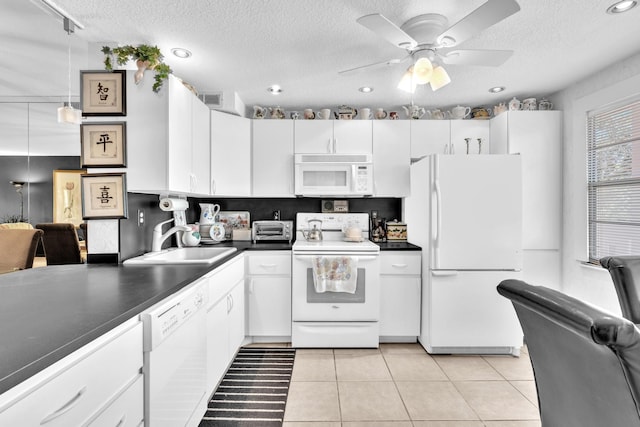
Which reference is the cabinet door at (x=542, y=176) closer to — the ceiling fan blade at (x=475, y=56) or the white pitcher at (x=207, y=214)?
the ceiling fan blade at (x=475, y=56)

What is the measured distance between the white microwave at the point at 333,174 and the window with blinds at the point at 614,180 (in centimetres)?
186

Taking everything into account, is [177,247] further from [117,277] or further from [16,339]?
[16,339]

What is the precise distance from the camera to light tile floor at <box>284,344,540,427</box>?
200 cm

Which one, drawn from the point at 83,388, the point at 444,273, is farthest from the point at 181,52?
the point at 444,273

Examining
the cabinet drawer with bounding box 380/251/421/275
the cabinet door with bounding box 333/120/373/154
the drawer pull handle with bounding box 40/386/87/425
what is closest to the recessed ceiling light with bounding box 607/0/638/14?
the cabinet door with bounding box 333/120/373/154

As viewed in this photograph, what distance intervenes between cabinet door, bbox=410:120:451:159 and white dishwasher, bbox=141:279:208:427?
2452 mm

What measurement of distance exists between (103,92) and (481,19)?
2131 mm

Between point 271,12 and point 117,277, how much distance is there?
63.0 inches

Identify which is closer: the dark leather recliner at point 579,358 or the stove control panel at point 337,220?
the dark leather recliner at point 579,358

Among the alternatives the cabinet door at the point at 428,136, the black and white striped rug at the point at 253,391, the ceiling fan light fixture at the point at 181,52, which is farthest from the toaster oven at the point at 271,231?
the ceiling fan light fixture at the point at 181,52

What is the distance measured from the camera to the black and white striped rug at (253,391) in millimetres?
1989

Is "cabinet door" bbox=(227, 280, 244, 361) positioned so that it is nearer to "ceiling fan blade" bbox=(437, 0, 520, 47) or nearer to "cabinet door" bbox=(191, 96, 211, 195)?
"cabinet door" bbox=(191, 96, 211, 195)

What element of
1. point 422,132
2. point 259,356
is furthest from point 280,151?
point 259,356

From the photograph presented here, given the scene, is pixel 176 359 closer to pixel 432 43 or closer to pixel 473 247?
pixel 432 43
